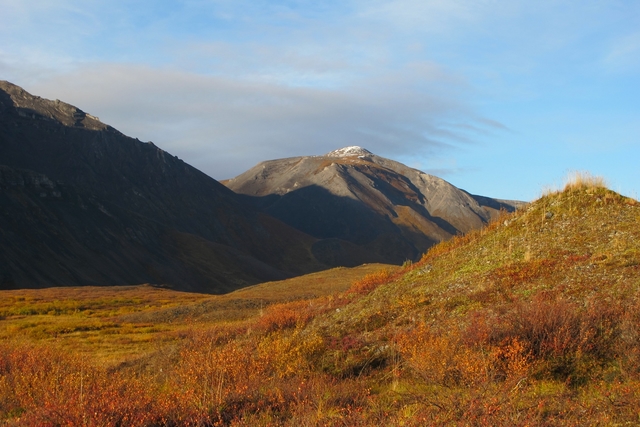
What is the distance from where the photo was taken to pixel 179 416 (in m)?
6.88

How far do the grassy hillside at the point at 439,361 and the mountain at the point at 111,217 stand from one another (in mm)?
52520

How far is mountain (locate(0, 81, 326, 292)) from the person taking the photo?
216 feet

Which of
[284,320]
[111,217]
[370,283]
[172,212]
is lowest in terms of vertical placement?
[284,320]

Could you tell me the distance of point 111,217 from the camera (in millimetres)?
82500

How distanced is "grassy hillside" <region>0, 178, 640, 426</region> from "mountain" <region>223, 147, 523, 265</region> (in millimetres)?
103611

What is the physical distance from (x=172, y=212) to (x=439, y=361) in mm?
104446

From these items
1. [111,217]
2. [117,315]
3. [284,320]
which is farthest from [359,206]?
[284,320]

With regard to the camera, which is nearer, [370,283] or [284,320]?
[284,320]

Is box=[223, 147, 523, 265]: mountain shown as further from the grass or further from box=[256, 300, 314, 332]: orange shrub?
box=[256, 300, 314, 332]: orange shrub

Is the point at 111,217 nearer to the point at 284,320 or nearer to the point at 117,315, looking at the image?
the point at 117,315

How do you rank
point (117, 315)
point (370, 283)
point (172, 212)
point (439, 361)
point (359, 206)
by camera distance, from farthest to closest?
point (359, 206), point (172, 212), point (117, 315), point (370, 283), point (439, 361)

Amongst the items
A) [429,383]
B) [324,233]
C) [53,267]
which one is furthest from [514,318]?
[324,233]

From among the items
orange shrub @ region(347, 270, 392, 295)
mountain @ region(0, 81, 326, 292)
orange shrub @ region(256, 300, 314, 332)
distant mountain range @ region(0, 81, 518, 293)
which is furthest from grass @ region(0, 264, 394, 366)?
distant mountain range @ region(0, 81, 518, 293)

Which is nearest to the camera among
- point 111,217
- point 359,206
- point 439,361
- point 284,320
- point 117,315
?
point 439,361
